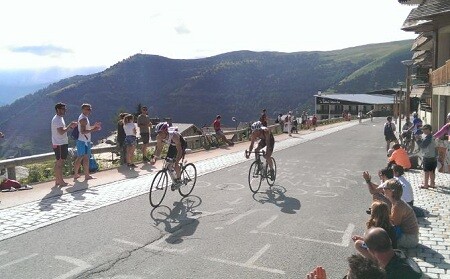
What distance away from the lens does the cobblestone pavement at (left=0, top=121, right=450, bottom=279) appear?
20.1 ft

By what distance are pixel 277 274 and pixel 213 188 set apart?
224 inches

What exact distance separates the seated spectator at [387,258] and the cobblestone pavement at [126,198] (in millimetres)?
1601

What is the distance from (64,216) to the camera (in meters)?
7.98

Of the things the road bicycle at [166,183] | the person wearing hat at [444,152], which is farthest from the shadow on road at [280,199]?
the person wearing hat at [444,152]

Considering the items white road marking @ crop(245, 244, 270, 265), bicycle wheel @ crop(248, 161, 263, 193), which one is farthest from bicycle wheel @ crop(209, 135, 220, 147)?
white road marking @ crop(245, 244, 270, 265)

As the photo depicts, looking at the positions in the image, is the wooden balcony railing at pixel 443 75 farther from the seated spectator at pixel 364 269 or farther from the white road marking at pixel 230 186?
the seated spectator at pixel 364 269

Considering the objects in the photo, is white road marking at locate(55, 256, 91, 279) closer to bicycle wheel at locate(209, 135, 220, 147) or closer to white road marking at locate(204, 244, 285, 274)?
white road marking at locate(204, 244, 285, 274)

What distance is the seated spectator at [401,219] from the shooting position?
A: 20.1 feet

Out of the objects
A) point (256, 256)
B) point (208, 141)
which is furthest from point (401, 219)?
point (208, 141)

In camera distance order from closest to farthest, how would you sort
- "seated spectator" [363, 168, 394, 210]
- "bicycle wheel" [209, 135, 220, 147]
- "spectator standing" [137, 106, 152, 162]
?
"seated spectator" [363, 168, 394, 210] < "spectator standing" [137, 106, 152, 162] < "bicycle wheel" [209, 135, 220, 147]

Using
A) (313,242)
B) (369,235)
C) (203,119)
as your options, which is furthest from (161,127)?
(203,119)

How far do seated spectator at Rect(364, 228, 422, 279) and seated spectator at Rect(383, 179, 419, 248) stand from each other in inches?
81.1

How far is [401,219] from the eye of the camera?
242 inches

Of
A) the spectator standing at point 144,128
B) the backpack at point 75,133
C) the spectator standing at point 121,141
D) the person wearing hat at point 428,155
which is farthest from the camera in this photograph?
→ the spectator standing at point 144,128
